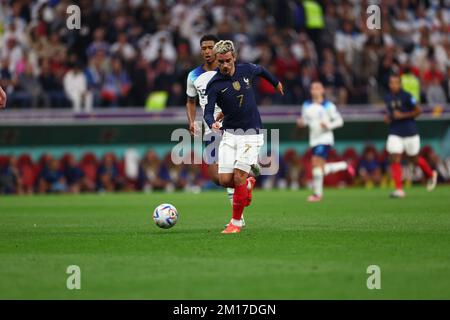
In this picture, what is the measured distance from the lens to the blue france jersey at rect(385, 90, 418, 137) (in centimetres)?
2369

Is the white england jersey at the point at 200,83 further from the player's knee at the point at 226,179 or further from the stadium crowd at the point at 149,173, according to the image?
the stadium crowd at the point at 149,173

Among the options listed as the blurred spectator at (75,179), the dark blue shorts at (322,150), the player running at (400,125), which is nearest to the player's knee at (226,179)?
the dark blue shorts at (322,150)

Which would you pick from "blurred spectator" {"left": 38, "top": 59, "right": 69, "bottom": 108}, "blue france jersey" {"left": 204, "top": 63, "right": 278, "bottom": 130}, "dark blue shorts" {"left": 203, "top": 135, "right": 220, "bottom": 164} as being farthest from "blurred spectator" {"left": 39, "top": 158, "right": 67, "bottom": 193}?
"blue france jersey" {"left": 204, "top": 63, "right": 278, "bottom": 130}

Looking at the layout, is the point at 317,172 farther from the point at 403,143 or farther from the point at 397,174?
the point at 403,143

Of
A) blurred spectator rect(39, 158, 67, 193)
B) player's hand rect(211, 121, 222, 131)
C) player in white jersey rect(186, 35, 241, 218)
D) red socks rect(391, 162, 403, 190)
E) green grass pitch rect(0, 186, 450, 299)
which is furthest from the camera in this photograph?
blurred spectator rect(39, 158, 67, 193)

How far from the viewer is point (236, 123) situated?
14.1 m

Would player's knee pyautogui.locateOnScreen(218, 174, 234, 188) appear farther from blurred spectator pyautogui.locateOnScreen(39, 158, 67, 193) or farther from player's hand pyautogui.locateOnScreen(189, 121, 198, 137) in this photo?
blurred spectator pyautogui.locateOnScreen(39, 158, 67, 193)

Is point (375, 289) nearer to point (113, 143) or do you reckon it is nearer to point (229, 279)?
point (229, 279)

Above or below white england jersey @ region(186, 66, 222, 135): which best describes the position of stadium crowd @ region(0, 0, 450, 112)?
above

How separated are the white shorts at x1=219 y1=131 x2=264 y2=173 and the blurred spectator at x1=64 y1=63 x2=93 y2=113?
1440 centimetres

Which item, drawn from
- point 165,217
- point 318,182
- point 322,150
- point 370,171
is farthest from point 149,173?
point 165,217

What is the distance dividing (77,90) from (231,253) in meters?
17.4

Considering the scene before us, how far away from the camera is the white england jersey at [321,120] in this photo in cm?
2370
